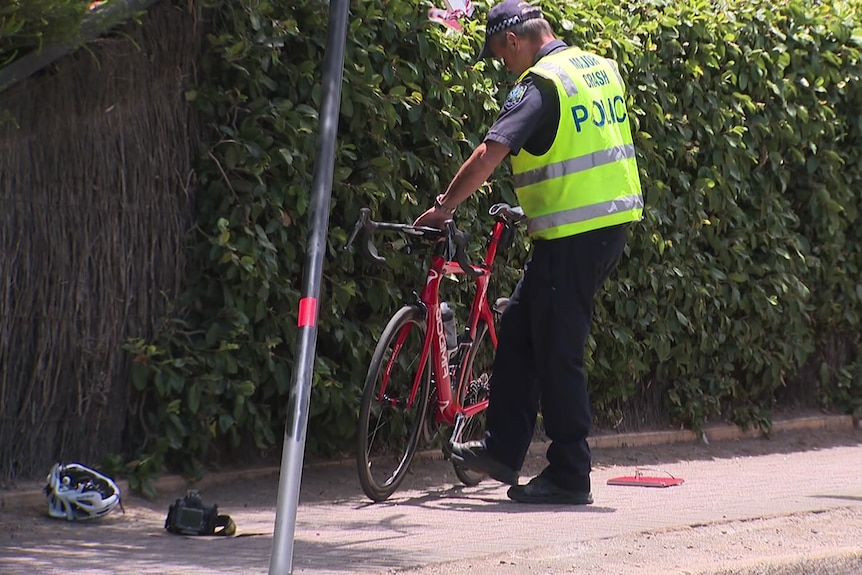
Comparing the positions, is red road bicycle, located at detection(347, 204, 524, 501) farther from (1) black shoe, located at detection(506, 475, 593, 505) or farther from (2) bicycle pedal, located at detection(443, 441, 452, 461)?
(1) black shoe, located at detection(506, 475, 593, 505)

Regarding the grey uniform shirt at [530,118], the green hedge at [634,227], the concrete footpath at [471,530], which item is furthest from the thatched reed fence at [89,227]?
the grey uniform shirt at [530,118]

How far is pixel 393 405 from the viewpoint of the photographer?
6.28m

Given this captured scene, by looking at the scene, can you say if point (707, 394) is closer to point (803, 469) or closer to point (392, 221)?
point (803, 469)

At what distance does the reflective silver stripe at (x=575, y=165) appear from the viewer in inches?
236

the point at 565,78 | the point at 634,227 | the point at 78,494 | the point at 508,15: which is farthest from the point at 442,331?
the point at 634,227

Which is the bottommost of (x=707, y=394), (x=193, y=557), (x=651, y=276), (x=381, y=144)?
(x=193, y=557)

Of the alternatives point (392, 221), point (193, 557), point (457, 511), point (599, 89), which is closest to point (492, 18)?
point (599, 89)

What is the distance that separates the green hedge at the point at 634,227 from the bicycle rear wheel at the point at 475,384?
328 millimetres

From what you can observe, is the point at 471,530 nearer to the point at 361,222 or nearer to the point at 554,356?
the point at 554,356

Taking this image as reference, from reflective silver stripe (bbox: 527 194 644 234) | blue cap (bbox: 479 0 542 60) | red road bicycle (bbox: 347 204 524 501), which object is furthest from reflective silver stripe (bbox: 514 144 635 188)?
blue cap (bbox: 479 0 542 60)

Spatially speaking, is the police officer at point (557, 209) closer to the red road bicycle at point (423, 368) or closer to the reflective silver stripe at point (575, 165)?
the reflective silver stripe at point (575, 165)

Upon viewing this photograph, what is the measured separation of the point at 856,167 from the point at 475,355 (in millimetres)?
3693

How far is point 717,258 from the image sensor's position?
8.41m

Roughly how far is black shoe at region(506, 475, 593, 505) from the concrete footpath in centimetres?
6
